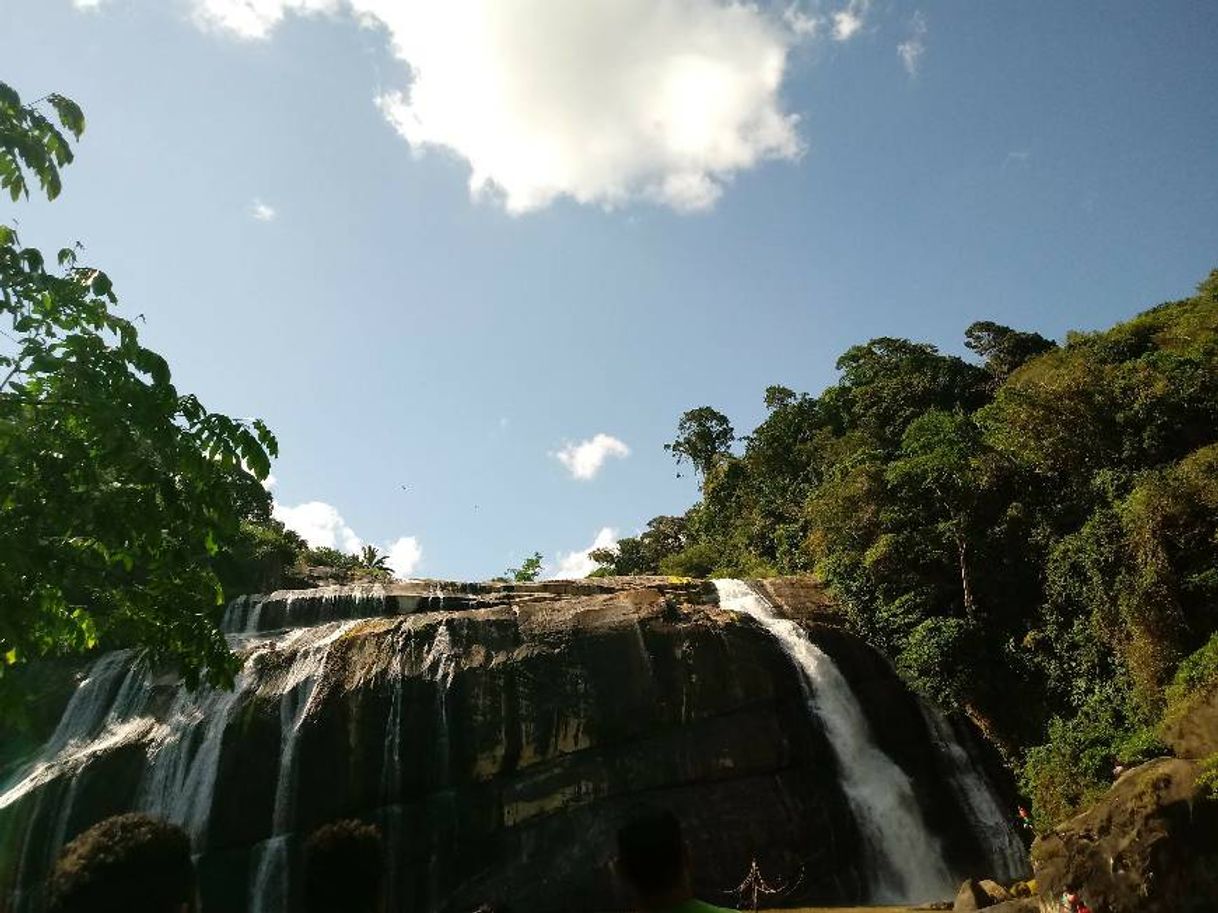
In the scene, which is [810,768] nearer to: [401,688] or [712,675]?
[712,675]

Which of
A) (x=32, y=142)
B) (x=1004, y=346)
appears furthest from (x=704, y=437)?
(x=32, y=142)

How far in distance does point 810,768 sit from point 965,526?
892 centimetres

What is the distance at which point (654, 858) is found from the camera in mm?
2971

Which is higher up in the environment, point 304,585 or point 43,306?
point 304,585

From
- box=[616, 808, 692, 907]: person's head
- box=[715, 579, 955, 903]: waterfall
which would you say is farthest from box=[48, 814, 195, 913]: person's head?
box=[715, 579, 955, 903]: waterfall

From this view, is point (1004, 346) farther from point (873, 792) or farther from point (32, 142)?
point (32, 142)

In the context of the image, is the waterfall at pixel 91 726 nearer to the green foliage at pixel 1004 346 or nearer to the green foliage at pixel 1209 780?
the green foliage at pixel 1209 780

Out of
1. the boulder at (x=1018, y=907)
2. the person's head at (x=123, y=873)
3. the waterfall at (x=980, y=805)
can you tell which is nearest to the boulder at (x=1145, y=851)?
the boulder at (x=1018, y=907)

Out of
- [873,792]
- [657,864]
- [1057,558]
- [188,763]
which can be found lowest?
[657,864]

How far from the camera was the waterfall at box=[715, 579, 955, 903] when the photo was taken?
17531mm

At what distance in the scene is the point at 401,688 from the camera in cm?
1898

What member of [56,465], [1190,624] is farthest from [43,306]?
[1190,624]

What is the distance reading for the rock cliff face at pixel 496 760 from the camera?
55.5 ft

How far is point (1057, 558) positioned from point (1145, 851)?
35.5ft
